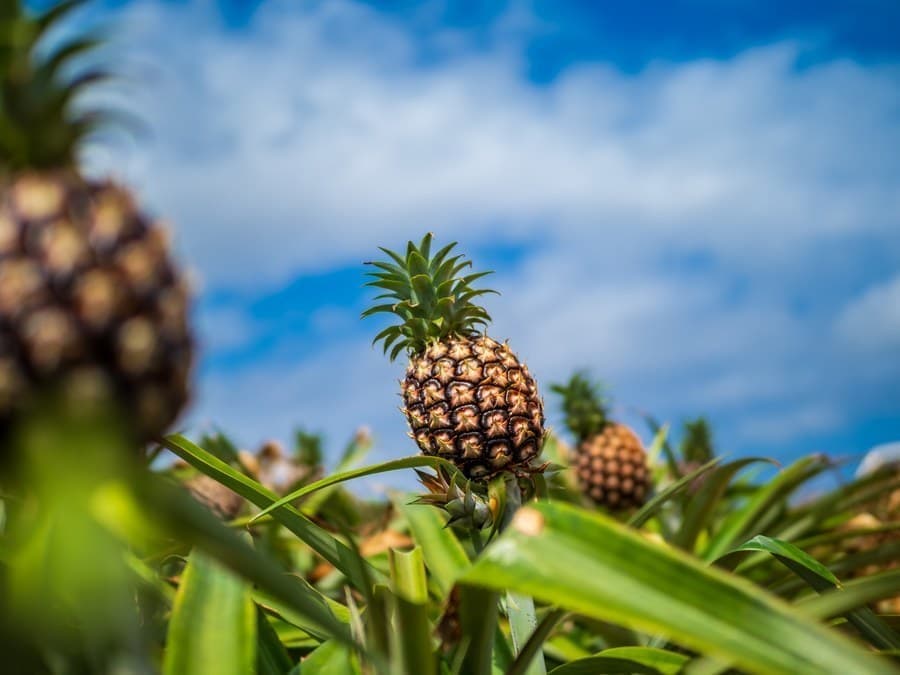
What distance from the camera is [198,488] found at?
400 centimetres

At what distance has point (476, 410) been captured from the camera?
2.20 m

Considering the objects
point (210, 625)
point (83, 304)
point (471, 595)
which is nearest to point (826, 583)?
point (471, 595)

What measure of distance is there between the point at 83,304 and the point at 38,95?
0.30 metres

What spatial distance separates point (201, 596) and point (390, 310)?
3.86ft

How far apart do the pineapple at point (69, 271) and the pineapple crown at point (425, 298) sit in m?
1.36

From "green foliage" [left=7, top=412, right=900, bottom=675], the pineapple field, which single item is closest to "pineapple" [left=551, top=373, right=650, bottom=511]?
"green foliage" [left=7, top=412, right=900, bottom=675]

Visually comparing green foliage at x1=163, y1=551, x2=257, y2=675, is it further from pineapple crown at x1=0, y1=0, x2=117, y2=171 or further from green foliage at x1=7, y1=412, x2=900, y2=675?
pineapple crown at x1=0, y1=0, x2=117, y2=171

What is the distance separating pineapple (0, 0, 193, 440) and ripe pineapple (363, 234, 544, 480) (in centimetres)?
123

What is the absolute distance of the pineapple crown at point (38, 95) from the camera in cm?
100

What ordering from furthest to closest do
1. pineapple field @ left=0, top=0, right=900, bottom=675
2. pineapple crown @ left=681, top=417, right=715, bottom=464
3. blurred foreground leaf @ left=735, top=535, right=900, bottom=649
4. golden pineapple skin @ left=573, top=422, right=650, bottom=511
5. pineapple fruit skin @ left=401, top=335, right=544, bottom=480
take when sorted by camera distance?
pineapple crown @ left=681, top=417, right=715, bottom=464, golden pineapple skin @ left=573, top=422, right=650, bottom=511, pineapple fruit skin @ left=401, top=335, right=544, bottom=480, blurred foreground leaf @ left=735, top=535, right=900, bottom=649, pineapple field @ left=0, top=0, right=900, bottom=675

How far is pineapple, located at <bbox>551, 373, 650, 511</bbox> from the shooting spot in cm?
437

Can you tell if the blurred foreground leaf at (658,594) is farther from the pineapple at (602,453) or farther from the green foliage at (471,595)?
the pineapple at (602,453)

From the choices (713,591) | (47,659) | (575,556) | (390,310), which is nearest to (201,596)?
(47,659)

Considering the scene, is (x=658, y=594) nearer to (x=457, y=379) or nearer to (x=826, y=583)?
(x=826, y=583)
